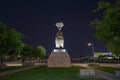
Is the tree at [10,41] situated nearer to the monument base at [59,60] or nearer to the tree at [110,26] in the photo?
the monument base at [59,60]

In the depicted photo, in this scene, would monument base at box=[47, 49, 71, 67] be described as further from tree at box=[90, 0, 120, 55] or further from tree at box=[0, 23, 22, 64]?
tree at box=[90, 0, 120, 55]

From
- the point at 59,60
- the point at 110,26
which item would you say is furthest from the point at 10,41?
the point at 110,26

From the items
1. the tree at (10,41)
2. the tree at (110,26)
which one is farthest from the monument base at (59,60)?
the tree at (110,26)

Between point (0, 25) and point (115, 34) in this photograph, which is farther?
point (0, 25)

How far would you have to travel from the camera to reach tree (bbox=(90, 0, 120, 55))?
744 inches

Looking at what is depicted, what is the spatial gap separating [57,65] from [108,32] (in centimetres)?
2961

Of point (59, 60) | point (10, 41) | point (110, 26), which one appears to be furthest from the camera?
point (59, 60)

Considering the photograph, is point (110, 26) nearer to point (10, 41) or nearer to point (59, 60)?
point (10, 41)

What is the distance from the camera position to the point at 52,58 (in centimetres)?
4847

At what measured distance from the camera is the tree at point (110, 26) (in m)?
18.9

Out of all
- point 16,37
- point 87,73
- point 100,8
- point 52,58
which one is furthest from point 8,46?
point 100,8

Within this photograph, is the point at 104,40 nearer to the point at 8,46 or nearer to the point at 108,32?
the point at 108,32

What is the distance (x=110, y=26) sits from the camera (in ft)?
63.1

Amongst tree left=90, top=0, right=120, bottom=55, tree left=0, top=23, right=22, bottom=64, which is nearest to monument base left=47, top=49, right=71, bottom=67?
tree left=0, top=23, right=22, bottom=64
